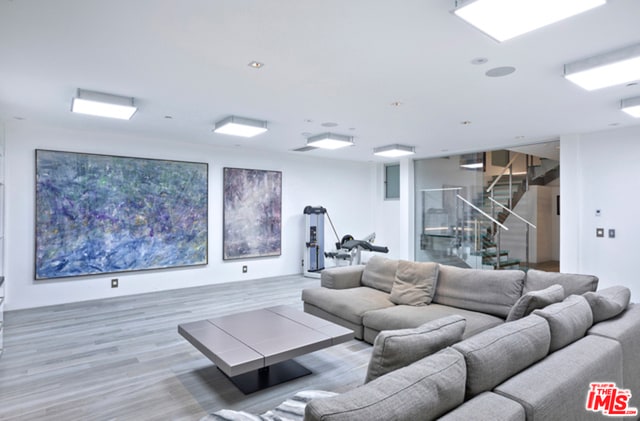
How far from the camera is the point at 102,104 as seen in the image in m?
3.71

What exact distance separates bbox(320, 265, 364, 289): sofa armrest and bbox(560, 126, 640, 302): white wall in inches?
135

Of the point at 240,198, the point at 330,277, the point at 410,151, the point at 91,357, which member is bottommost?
the point at 91,357

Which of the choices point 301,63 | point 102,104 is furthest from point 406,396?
point 102,104

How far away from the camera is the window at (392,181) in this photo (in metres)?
8.70

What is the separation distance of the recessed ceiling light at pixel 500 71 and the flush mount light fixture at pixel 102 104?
353cm

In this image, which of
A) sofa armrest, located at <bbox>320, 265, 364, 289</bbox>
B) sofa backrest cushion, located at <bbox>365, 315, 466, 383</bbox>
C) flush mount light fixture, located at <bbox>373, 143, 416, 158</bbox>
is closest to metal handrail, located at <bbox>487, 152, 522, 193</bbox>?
flush mount light fixture, located at <bbox>373, 143, 416, 158</bbox>

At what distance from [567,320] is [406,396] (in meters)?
1.28

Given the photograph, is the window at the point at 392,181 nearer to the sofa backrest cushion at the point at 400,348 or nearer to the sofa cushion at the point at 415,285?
the sofa cushion at the point at 415,285

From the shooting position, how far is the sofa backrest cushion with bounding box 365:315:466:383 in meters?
1.53

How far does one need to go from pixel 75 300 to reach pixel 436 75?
570 cm

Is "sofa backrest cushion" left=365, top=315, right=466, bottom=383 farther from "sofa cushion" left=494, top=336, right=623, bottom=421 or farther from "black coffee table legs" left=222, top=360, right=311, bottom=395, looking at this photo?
"black coffee table legs" left=222, top=360, right=311, bottom=395

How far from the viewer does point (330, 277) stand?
4441mm

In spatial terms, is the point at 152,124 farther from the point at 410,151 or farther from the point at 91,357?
the point at 410,151

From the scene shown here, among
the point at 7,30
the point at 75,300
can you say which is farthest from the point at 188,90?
the point at 75,300
